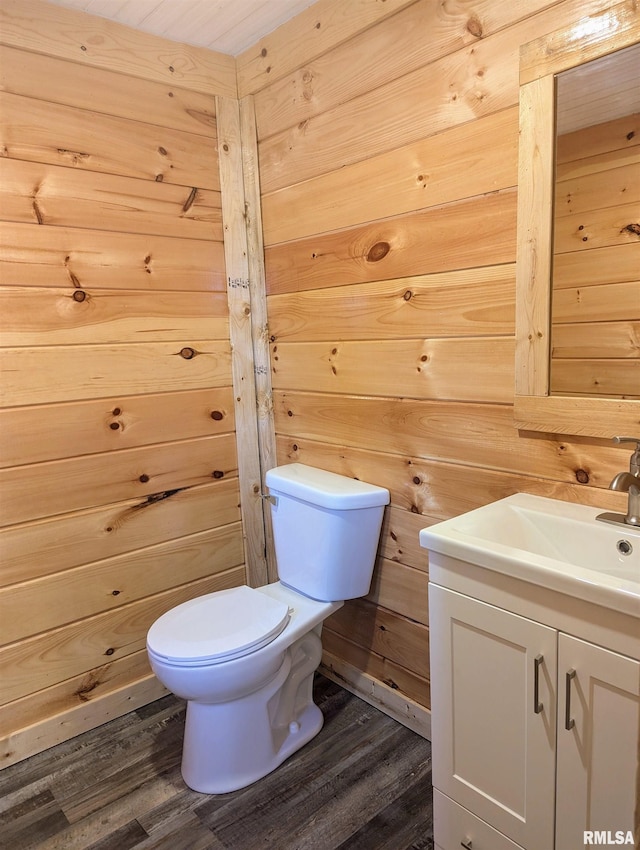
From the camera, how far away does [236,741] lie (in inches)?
65.6

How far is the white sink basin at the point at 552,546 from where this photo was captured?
3.21 ft

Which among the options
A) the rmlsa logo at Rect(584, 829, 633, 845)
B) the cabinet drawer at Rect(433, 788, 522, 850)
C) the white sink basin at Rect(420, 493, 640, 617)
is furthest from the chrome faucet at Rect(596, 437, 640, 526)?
the cabinet drawer at Rect(433, 788, 522, 850)

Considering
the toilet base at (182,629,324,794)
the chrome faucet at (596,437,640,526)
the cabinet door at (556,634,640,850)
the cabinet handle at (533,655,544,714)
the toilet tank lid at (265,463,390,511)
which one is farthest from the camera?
the toilet tank lid at (265,463,390,511)

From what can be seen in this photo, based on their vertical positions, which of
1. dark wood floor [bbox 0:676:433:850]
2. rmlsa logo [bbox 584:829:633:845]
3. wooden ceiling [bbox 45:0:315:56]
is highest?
wooden ceiling [bbox 45:0:315:56]

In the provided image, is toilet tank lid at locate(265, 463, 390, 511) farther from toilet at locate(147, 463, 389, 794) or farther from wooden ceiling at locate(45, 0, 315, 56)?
wooden ceiling at locate(45, 0, 315, 56)

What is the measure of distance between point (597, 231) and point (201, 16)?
1459 millimetres

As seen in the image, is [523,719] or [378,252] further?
[378,252]

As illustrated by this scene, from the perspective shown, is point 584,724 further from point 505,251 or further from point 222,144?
point 222,144

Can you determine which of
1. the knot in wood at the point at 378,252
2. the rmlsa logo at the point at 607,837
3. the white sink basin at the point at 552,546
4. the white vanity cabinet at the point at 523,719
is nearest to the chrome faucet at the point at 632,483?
the white sink basin at the point at 552,546

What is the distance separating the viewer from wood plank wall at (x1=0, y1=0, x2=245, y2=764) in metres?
1.75

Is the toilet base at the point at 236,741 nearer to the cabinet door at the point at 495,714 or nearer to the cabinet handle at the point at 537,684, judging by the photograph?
the cabinet door at the point at 495,714

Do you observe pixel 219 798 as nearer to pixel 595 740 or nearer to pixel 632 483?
pixel 595 740

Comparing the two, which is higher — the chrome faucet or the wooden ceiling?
the wooden ceiling

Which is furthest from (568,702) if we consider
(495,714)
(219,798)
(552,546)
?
(219,798)
